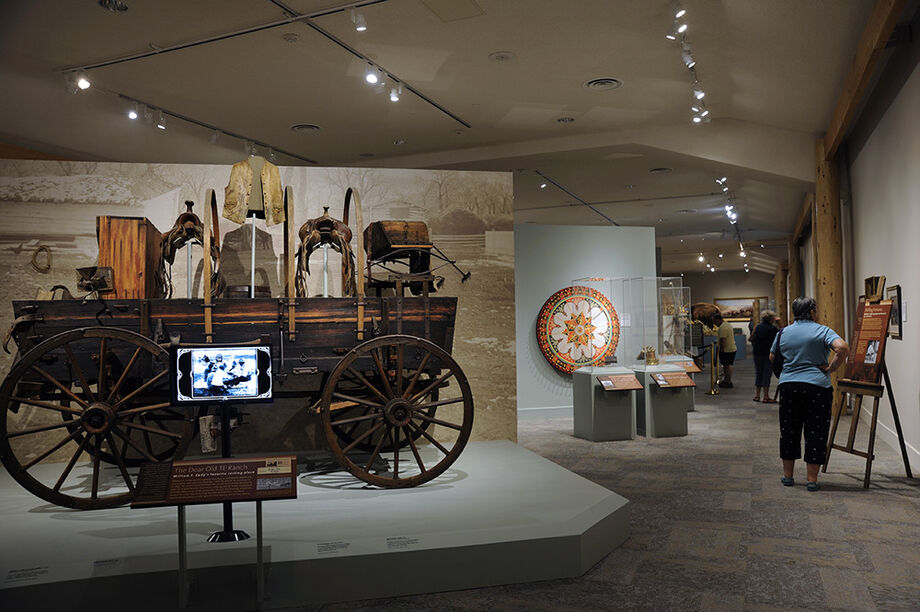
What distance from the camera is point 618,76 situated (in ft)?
23.2

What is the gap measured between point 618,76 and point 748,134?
2.57 m

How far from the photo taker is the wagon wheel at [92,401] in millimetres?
3799

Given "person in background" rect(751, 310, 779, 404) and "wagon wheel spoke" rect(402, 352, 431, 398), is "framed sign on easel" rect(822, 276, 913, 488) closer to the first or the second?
"wagon wheel spoke" rect(402, 352, 431, 398)

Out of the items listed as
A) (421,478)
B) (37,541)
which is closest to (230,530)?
(37,541)

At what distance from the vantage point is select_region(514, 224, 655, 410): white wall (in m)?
Result: 9.57

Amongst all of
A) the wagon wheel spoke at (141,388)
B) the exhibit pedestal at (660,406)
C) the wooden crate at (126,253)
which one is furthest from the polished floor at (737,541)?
the wooden crate at (126,253)

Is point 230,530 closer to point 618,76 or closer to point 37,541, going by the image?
point 37,541

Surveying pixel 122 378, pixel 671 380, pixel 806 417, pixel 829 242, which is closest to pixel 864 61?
pixel 806 417

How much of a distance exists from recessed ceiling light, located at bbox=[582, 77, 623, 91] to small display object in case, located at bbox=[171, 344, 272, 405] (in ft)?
16.8

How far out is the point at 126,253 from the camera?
15.8ft

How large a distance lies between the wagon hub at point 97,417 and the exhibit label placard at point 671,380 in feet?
17.8

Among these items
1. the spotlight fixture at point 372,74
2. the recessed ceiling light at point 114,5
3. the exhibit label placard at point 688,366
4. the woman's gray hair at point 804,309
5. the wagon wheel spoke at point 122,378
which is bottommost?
the exhibit label placard at point 688,366

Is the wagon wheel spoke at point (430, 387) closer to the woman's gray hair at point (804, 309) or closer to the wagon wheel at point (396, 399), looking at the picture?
the wagon wheel at point (396, 399)

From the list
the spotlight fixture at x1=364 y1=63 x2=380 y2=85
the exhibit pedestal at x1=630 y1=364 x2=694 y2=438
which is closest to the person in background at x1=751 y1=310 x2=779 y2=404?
the exhibit pedestal at x1=630 y1=364 x2=694 y2=438
